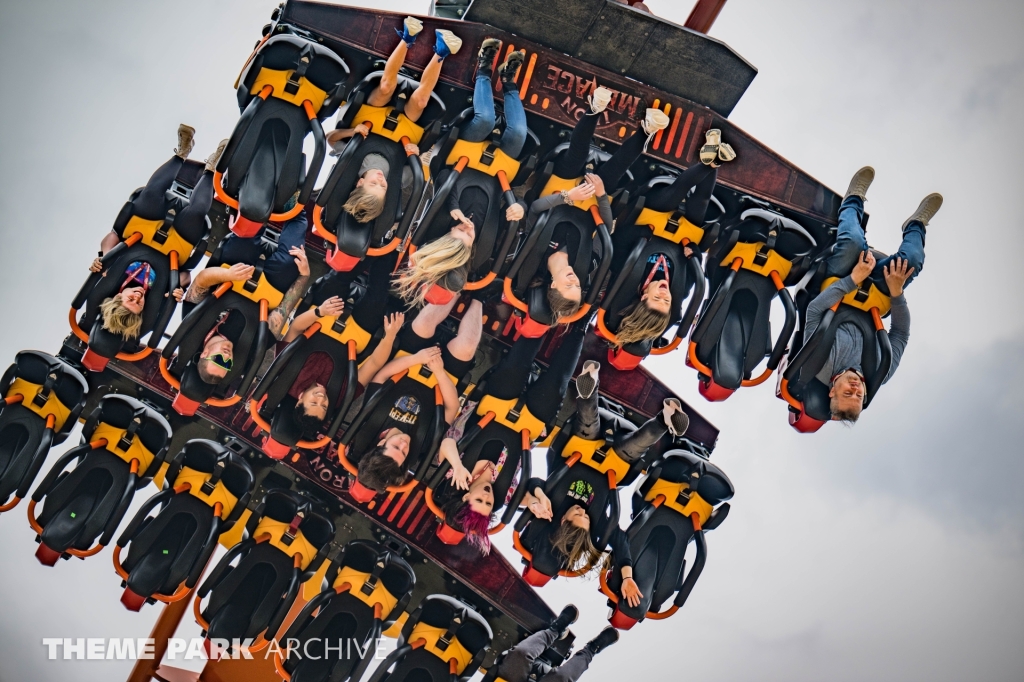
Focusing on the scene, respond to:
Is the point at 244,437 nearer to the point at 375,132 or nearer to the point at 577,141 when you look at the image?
the point at 375,132

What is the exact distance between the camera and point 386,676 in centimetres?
469

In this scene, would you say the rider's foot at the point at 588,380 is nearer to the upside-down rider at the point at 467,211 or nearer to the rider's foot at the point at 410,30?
the upside-down rider at the point at 467,211

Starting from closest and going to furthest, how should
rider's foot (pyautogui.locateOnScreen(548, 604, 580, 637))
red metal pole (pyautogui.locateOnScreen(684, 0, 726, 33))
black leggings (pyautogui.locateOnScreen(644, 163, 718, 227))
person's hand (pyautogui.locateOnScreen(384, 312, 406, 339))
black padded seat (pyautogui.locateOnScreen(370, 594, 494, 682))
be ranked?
black leggings (pyautogui.locateOnScreen(644, 163, 718, 227)) → person's hand (pyautogui.locateOnScreen(384, 312, 406, 339)) → red metal pole (pyautogui.locateOnScreen(684, 0, 726, 33)) → black padded seat (pyautogui.locateOnScreen(370, 594, 494, 682)) → rider's foot (pyautogui.locateOnScreen(548, 604, 580, 637))

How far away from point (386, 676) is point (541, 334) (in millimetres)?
2105

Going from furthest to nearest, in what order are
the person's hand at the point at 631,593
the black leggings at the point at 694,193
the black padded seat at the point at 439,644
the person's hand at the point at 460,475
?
the black padded seat at the point at 439,644 < the person's hand at the point at 631,593 < the person's hand at the point at 460,475 < the black leggings at the point at 694,193

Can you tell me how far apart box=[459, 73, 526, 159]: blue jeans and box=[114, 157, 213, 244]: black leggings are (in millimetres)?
1412

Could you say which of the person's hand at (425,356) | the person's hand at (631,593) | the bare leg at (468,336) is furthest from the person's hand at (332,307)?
the person's hand at (631,593)

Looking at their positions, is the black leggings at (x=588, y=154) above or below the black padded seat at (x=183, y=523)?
above

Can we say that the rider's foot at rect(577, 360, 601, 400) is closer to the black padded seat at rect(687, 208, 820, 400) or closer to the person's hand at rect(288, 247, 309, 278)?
the black padded seat at rect(687, 208, 820, 400)

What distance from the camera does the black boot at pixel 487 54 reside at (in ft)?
13.9

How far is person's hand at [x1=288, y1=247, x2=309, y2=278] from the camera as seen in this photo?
4406 millimetres

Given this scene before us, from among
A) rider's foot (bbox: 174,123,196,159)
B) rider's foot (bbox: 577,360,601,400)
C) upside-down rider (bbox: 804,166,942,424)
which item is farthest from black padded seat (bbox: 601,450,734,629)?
rider's foot (bbox: 174,123,196,159)

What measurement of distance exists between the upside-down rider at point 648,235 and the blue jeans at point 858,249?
0.72 meters

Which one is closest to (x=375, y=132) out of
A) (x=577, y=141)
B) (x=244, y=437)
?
(x=577, y=141)
